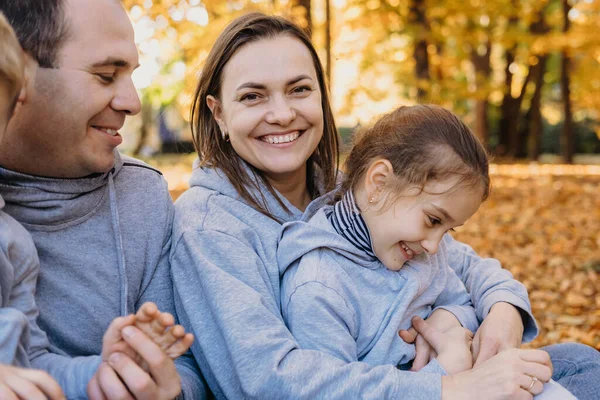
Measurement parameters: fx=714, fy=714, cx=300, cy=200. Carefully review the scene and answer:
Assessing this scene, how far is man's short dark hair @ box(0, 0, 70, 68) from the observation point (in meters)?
1.95

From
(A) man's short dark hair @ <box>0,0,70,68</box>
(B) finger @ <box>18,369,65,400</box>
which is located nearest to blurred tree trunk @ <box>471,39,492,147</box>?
(A) man's short dark hair @ <box>0,0,70,68</box>

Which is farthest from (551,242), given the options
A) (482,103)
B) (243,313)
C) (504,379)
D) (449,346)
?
(482,103)

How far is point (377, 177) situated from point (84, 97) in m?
0.96

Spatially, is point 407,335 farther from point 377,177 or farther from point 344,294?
point 377,177

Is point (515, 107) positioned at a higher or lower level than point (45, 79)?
lower

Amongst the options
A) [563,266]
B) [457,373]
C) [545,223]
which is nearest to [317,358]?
[457,373]

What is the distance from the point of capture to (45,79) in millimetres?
1990

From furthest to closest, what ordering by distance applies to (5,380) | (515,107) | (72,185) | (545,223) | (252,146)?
(515,107) → (545,223) → (252,146) → (72,185) → (5,380)

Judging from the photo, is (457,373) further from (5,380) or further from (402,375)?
(5,380)

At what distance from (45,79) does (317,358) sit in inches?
43.1

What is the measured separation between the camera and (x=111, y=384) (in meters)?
1.69

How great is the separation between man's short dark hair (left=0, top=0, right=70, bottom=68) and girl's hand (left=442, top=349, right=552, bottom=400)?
1471 mm

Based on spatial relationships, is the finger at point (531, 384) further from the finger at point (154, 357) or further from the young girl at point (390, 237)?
the finger at point (154, 357)

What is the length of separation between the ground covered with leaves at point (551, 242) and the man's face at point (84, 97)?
5.35ft
